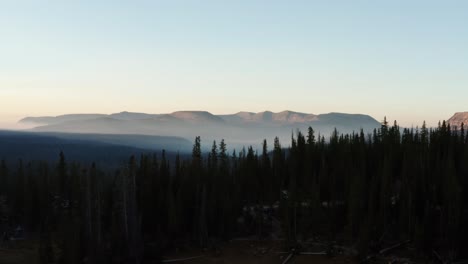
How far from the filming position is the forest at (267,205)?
177 feet

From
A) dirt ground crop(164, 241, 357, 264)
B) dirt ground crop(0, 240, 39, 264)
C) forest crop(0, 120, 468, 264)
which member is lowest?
dirt ground crop(0, 240, 39, 264)

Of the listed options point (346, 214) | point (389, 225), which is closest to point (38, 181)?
point (346, 214)

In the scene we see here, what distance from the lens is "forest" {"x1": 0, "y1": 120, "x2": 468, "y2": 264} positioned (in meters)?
53.9

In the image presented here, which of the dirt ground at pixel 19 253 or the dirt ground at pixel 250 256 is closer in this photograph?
the dirt ground at pixel 250 256

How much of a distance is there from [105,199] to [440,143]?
57650 mm

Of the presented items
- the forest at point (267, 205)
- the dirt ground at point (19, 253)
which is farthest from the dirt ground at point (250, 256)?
the dirt ground at point (19, 253)

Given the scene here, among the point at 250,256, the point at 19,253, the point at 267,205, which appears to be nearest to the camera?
the point at 250,256

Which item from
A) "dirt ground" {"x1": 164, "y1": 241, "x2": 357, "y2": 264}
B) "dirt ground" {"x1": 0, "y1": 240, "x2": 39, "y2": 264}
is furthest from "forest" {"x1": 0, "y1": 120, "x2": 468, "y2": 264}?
"dirt ground" {"x1": 0, "y1": 240, "x2": 39, "y2": 264}

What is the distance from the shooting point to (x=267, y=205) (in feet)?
263

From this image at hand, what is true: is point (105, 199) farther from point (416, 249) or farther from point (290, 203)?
point (416, 249)

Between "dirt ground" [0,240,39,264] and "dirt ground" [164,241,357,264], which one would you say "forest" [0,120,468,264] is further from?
"dirt ground" [0,240,39,264]

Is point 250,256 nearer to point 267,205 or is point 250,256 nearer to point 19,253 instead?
point 267,205

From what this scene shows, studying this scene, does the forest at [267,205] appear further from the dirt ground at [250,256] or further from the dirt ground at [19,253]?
the dirt ground at [19,253]

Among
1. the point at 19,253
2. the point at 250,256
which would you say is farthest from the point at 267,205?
the point at 19,253
